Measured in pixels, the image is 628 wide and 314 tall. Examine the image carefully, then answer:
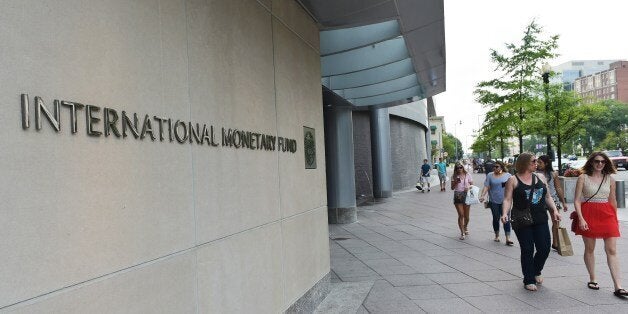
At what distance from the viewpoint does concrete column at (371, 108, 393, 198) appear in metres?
21.0

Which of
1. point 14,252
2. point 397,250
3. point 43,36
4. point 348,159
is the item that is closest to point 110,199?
point 14,252

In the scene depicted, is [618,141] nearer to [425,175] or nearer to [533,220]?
[425,175]

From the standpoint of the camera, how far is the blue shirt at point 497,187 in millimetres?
9438

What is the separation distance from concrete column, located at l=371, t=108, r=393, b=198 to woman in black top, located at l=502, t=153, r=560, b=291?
14594 mm

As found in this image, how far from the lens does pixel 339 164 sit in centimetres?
1347

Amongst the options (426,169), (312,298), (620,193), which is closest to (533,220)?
(312,298)

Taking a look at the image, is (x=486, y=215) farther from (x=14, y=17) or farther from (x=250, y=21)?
(x=14, y=17)

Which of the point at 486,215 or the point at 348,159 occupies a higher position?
the point at 348,159

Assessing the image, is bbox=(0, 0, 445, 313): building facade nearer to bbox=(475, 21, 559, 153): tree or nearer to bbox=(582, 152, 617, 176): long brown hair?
bbox=(582, 152, 617, 176): long brown hair

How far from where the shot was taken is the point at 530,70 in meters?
22.2

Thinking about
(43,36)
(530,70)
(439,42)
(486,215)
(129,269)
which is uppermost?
(530,70)

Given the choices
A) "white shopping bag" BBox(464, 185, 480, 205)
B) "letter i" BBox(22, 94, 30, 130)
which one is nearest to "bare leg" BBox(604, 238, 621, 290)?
"white shopping bag" BBox(464, 185, 480, 205)

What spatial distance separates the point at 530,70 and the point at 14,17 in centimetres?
2307

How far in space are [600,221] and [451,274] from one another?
2.15m
